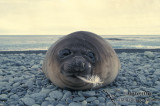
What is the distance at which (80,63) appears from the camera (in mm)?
3211

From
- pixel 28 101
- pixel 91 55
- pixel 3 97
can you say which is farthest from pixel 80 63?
pixel 3 97

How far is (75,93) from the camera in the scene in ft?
12.8

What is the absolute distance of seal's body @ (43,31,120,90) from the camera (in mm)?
3311

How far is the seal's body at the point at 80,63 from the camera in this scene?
331cm

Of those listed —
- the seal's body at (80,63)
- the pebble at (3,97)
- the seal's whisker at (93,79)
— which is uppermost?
the seal's body at (80,63)

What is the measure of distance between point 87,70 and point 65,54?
578mm

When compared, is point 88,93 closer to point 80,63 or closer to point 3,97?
point 80,63

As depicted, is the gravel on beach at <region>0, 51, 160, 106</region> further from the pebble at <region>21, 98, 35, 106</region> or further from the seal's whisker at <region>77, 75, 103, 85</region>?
the seal's whisker at <region>77, 75, 103, 85</region>

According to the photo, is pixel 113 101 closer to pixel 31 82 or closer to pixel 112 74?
pixel 112 74

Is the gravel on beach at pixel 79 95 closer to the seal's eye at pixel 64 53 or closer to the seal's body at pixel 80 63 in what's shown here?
the seal's body at pixel 80 63

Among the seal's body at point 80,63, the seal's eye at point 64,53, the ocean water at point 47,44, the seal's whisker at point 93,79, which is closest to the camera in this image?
Answer: the seal's body at point 80,63

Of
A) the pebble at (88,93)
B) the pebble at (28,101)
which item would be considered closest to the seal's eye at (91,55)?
the pebble at (88,93)

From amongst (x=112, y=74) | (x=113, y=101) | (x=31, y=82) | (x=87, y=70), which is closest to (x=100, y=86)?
(x=112, y=74)

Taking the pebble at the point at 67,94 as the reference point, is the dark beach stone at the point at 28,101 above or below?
below
